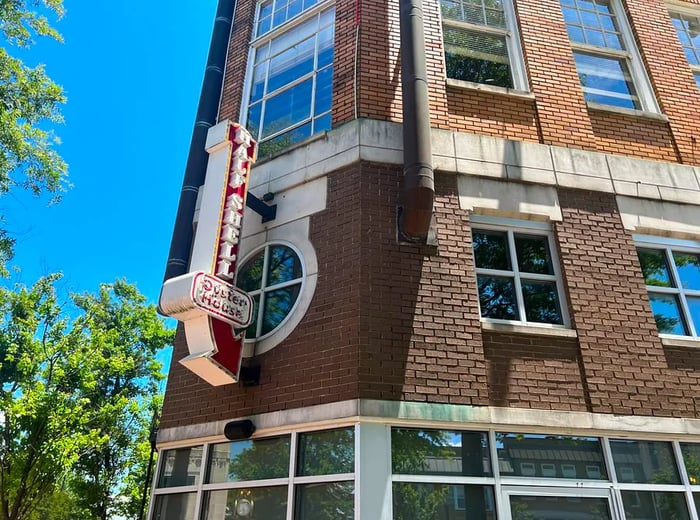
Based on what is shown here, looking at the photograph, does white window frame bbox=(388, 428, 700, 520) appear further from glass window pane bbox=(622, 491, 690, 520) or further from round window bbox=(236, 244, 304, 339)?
round window bbox=(236, 244, 304, 339)

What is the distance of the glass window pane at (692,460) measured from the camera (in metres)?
6.07

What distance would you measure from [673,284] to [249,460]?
20.6 ft

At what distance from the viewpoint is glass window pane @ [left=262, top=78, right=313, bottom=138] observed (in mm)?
8805

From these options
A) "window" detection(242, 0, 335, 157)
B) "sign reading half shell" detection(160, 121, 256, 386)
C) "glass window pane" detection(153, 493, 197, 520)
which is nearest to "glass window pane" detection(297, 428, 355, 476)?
"sign reading half shell" detection(160, 121, 256, 386)

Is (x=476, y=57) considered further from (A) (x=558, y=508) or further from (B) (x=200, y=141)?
(A) (x=558, y=508)

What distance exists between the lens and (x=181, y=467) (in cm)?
689

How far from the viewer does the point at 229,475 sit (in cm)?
631

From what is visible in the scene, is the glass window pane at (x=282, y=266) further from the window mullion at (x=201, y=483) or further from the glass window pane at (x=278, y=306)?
the window mullion at (x=201, y=483)

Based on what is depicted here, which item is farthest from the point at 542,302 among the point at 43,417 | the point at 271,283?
the point at 43,417

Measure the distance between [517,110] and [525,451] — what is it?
203 inches

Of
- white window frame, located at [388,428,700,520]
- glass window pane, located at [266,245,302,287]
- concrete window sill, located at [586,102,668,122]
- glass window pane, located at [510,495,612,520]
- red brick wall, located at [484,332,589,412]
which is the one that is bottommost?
glass window pane, located at [510,495,612,520]

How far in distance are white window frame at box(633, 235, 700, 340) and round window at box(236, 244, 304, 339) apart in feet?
16.1

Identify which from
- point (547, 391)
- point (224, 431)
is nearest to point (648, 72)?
point (547, 391)

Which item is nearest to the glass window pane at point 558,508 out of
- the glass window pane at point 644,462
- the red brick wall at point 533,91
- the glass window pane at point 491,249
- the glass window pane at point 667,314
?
the glass window pane at point 644,462
